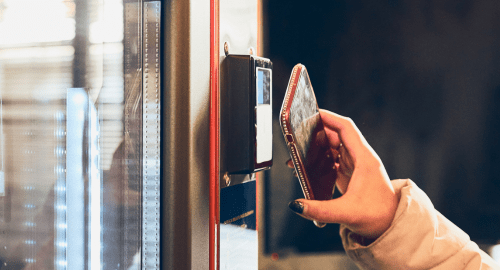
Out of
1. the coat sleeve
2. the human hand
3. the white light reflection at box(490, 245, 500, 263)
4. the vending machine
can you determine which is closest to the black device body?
the vending machine

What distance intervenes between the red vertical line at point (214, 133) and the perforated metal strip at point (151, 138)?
12 cm

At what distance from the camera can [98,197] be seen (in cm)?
72

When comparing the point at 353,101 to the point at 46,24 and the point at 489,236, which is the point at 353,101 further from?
the point at 46,24

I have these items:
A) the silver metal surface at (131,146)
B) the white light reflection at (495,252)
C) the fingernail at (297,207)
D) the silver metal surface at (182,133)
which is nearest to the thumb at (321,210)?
the fingernail at (297,207)

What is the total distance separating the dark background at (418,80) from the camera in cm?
159

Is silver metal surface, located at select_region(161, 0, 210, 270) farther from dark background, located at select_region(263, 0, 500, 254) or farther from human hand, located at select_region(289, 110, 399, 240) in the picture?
dark background, located at select_region(263, 0, 500, 254)

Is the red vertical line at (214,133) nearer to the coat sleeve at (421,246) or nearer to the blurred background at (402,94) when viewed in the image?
the coat sleeve at (421,246)

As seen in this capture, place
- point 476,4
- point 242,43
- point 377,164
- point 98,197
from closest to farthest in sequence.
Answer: point 98,197, point 377,164, point 242,43, point 476,4

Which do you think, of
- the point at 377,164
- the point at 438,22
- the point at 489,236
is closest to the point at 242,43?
the point at 377,164

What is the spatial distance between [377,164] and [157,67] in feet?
1.79

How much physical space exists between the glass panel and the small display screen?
10.7 inches

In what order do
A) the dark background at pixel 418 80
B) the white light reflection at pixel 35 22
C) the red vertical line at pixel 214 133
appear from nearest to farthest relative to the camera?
the white light reflection at pixel 35 22 → the red vertical line at pixel 214 133 → the dark background at pixel 418 80

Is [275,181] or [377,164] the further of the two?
[275,181]

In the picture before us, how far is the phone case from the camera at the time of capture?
73cm
